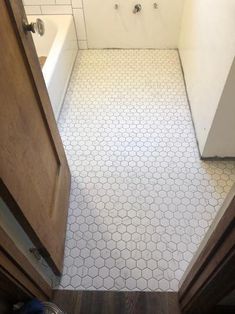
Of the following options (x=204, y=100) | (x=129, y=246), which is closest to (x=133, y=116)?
(x=204, y=100)

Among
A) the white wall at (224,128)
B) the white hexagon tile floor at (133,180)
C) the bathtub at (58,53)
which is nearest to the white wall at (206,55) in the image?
the white wall at (224,128)

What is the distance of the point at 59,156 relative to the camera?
Result: 4.47 ft

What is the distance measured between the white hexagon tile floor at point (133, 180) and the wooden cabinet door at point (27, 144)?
20 cm

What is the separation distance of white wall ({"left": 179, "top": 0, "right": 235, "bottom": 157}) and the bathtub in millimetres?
933

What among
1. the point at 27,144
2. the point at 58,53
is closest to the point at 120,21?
the point at 58,53

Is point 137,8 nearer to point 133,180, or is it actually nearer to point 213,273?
point 133,180

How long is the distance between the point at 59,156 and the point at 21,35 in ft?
2.00

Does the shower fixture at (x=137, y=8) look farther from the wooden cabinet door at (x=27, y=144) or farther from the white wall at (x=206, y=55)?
the wooden cabinet door at (x=27, y=144)

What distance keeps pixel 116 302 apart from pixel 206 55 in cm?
139

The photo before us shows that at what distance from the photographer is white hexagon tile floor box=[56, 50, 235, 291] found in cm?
130

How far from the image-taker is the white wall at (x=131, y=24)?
2.26 meters

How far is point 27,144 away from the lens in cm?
94

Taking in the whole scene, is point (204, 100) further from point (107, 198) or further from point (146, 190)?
point (107, 198)

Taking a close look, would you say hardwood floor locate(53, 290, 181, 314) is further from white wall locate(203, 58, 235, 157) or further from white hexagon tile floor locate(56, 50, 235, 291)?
white wall locate(203, 58, 235, 157)
